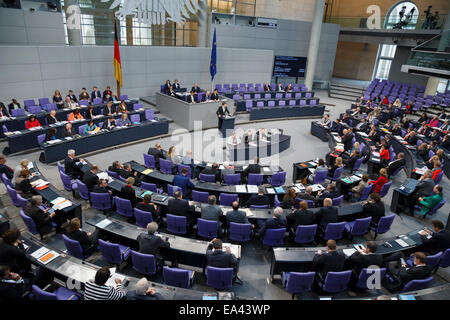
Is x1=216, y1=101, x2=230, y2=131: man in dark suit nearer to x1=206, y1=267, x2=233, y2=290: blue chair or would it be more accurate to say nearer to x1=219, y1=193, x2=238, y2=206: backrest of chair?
x1=219, y1=193, x2=238, y2=206: backrest of chair

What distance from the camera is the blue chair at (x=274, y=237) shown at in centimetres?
Answer: 659

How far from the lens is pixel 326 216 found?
705 centimetres

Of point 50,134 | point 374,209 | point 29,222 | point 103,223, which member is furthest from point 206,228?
point 50,134

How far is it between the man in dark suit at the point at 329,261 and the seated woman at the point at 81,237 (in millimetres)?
4283

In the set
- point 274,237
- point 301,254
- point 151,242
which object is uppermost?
point 151,242

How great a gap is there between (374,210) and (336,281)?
101 inches

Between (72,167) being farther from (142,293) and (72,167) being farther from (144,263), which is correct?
(142,293)

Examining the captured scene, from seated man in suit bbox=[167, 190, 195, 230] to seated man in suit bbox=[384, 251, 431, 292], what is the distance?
4162mm

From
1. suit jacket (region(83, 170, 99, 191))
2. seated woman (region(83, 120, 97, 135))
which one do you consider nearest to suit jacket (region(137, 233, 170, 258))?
suit jacket (region(83, 170, 99, 191))

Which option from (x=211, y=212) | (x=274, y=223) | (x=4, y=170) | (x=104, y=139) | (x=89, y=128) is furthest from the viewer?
(x=104, y=139)

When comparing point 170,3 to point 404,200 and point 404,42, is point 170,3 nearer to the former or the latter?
point 404,200

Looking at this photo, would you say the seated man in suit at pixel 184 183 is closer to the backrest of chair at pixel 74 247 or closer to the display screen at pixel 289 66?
the backrest of chair at pixel 74 247

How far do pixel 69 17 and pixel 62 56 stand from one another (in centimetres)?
188
